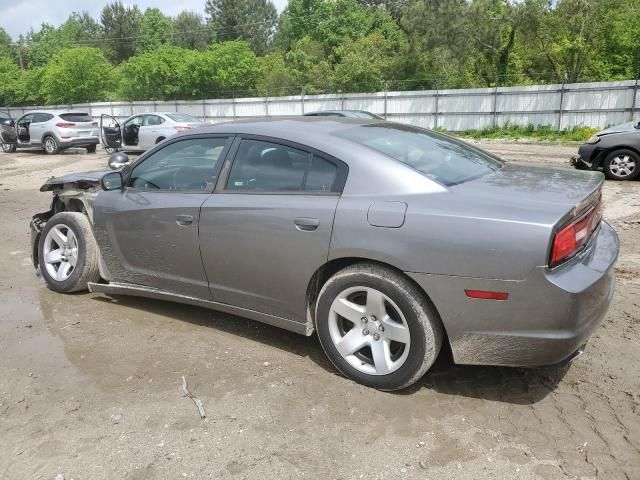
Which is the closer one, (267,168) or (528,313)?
(528,313)

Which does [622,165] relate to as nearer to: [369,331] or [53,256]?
[369,331]

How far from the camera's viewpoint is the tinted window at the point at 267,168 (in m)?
3.40

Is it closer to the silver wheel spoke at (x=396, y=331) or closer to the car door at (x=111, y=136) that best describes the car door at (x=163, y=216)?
the silver wheel spoke at (x=396, y=331)

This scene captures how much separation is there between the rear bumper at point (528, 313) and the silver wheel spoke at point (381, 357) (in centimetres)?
A: 39

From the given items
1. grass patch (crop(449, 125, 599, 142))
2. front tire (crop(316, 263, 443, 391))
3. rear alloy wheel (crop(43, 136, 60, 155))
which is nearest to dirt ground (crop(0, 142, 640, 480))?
front tire (crop(316, 263, 443, 391))

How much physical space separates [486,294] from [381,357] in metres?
0.74

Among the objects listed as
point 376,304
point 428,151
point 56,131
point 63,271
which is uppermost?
point 428,151

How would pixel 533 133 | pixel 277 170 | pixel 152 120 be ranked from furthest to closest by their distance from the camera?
pixel 533 133 < pixel 152 120 < pixel 277 170

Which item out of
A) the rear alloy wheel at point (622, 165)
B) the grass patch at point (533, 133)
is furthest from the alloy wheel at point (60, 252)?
the grass patch at point (533, 133)

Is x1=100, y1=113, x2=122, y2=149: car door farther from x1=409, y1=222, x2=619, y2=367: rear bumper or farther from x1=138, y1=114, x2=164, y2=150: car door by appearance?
x1=409, y1=222, x2=619, y2=367: rear bumper

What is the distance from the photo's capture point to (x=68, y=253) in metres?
4.78

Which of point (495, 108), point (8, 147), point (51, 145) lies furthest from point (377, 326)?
point (495, 108)

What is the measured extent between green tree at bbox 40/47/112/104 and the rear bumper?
41932 mm

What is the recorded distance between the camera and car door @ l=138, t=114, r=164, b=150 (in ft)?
56.3
